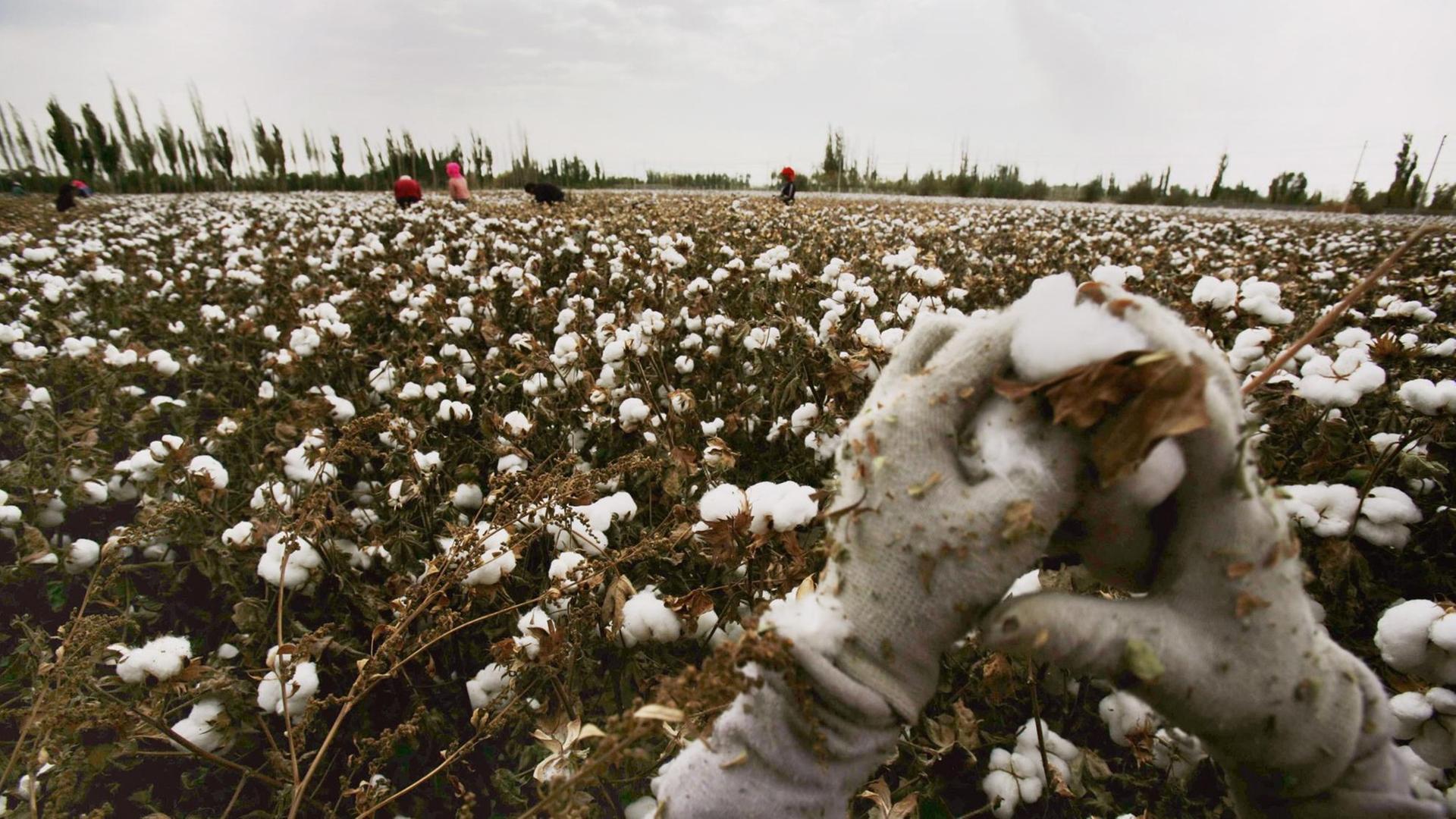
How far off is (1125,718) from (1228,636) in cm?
128

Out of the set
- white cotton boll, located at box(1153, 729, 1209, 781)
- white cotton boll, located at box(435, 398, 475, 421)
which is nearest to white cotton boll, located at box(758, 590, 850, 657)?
white cotton boll, located at box(1153, 729, 1209, 781)

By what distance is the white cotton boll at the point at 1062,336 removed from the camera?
0.61m

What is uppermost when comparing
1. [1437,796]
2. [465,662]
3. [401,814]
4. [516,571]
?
[1437,796]

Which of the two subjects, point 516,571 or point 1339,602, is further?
point 516,571

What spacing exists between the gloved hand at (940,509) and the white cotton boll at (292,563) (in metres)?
1.69

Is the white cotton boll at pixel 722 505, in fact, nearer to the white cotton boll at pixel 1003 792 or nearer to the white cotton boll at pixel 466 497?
the white cotton boll at pixel 1003 792

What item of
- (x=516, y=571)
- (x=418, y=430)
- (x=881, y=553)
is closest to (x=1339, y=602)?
(x=881, y=553)

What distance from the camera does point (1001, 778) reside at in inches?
63.3

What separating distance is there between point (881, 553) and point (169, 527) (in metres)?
2.80

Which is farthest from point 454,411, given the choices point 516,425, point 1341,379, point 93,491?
point 1341,379

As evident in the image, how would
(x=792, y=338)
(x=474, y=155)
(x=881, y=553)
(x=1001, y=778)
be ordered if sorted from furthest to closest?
1. (x=474, y=155)
2. (x=792, y=338)
3. (x=1001, y=778)
4. (x=881, y=553)

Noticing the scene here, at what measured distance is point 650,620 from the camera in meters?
1.40

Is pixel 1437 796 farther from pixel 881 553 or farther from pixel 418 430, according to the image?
pixel 418 430

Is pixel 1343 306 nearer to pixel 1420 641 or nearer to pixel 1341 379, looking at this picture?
pixel 1420 641
